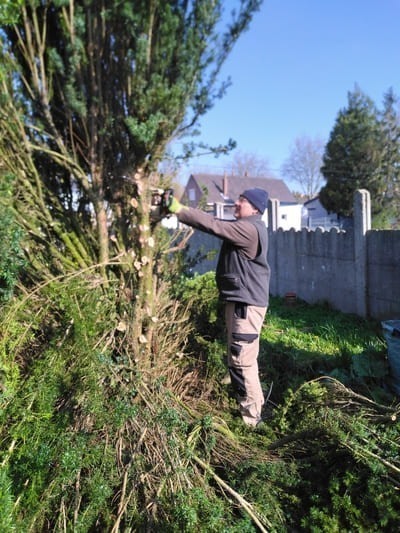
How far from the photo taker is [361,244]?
622 centimetres

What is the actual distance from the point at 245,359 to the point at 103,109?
7.14 feet

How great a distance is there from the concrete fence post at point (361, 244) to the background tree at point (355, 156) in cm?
1483

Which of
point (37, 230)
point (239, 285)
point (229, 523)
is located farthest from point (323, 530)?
point (37, 230)

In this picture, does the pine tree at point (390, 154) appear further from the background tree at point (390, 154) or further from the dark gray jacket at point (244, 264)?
the dark gray jacket at point (244, 264)

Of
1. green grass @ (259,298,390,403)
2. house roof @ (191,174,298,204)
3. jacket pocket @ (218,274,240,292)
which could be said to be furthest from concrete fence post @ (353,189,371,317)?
house roof @ (191,174,298,204)

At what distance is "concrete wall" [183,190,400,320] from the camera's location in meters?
5.82

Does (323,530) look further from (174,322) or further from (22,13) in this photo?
(22,13)

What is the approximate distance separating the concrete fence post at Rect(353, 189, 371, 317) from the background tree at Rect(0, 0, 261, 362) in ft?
11.4

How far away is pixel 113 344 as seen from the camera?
306cm

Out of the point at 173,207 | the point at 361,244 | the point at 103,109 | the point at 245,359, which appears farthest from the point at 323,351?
the point at 103,109

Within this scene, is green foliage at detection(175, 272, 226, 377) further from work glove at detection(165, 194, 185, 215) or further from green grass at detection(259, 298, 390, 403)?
work glove at detection(165, 194, 185, 215)

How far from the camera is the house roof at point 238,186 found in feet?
121

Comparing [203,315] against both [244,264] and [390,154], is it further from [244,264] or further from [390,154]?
[390,154]

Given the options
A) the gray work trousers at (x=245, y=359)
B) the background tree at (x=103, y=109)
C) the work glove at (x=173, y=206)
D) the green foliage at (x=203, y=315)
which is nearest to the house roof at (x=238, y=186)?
the green foliage at (x=203, y=315)
